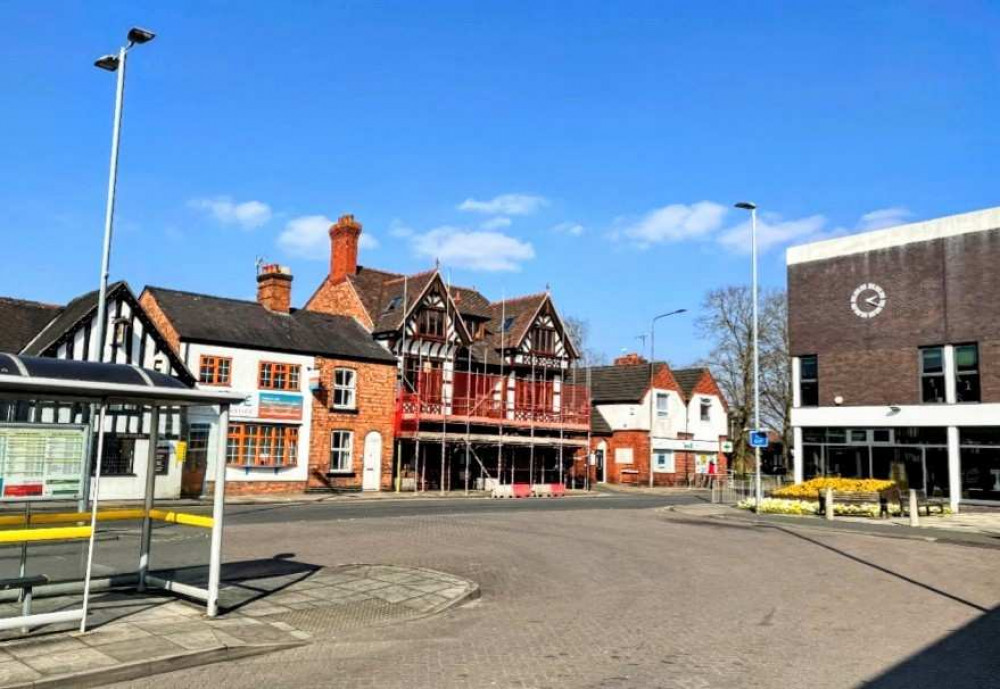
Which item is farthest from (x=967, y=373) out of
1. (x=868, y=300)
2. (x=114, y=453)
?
(x=114, y=453)

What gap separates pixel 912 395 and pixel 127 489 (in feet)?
104

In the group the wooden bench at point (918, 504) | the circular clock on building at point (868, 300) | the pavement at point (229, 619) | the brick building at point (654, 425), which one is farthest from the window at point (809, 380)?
the pavement at point (229, 619)

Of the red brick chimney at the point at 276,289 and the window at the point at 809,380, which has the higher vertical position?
the red brick chimney at the point at 276,289

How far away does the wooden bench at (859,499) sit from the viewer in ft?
87.0

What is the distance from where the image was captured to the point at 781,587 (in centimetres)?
1273

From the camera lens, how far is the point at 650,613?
10375 mm

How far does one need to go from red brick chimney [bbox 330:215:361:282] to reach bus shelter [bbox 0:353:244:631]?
113 ft

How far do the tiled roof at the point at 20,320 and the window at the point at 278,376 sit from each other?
782 centimetres

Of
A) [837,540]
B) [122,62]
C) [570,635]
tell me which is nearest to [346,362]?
[122,62]

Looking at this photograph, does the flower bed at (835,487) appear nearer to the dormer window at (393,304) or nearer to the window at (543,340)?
the window at (543,340)

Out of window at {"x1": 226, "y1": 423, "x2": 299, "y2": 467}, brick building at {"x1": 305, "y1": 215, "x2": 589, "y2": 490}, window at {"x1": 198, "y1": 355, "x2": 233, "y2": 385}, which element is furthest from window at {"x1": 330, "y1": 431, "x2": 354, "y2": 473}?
window at {"x1": 198, "y1": 355, "x2": 233, "y2": 385}

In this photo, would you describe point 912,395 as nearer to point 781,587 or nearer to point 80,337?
point 781,587

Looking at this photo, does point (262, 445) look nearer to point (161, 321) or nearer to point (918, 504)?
point (161, 321)

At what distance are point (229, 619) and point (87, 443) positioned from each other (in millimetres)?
2410
